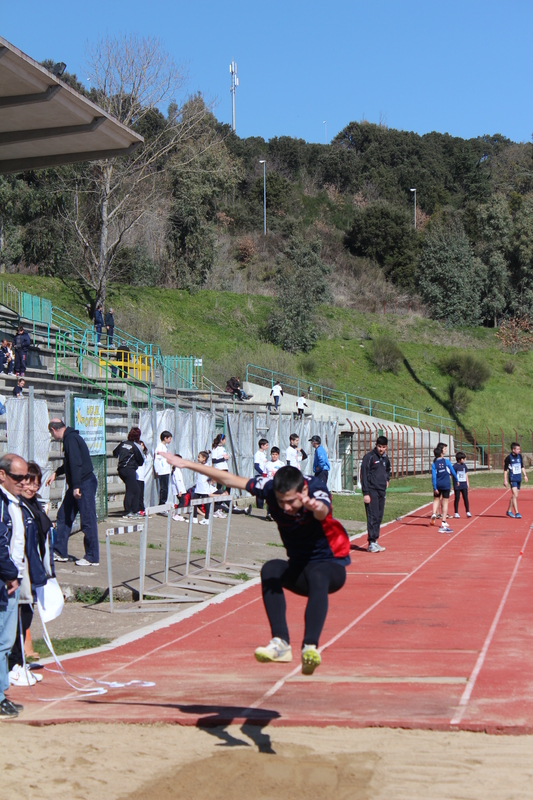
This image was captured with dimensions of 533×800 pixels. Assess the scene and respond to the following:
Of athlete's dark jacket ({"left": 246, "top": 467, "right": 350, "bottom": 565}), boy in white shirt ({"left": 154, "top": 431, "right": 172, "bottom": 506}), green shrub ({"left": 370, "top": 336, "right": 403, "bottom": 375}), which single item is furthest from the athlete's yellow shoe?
green shrub ({"left": 370, "top": 336, "right": 403, "bottom": 375})

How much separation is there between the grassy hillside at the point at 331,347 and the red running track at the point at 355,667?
35039mm

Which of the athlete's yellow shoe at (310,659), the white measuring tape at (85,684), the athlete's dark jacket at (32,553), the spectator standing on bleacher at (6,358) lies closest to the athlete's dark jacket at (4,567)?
A: the athlete's dark jacket at (32,553)

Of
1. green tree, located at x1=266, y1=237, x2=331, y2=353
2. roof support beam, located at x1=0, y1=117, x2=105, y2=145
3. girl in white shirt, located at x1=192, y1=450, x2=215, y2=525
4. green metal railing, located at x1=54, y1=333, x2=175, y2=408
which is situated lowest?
girl in white shirt, located at x1=192, y1=450, x2=215, y2=525

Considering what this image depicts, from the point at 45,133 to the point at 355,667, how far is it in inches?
432

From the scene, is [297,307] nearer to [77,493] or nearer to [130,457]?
[130,457]

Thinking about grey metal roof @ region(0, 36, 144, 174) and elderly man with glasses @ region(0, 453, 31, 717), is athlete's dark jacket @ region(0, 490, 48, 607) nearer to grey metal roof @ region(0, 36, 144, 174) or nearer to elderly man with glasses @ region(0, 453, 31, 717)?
elderly man with glasses @ region(0, 453, 31, 717)

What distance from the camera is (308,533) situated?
6.40 meters

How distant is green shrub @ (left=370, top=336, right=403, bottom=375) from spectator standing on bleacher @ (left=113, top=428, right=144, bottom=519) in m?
39.0

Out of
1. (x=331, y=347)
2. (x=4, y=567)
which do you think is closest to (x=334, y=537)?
(x=4, y=567)

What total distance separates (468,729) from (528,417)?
4972 cm

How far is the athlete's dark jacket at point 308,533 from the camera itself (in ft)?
20.7

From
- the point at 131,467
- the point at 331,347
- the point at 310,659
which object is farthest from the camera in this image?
the point at 331,347

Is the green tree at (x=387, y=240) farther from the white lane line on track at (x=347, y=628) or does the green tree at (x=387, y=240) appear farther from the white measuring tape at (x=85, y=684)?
the white measuring tape at (x=85, y=684)

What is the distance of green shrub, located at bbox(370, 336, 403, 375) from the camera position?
55438 mm
